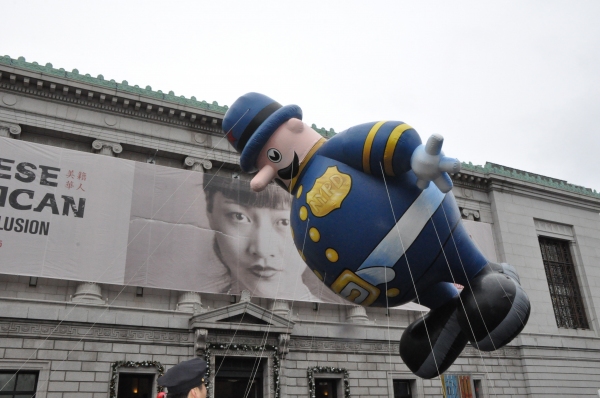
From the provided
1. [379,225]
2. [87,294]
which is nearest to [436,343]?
[379,225]

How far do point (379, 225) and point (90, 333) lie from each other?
1184cm

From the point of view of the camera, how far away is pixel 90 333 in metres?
14.5

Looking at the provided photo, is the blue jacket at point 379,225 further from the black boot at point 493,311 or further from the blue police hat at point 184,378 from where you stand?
→ the blue police hat at point 184,378

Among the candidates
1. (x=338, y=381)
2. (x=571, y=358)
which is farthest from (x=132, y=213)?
(x=571, y=358)

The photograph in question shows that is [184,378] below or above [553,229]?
below

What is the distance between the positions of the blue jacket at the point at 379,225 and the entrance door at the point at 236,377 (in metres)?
11.0

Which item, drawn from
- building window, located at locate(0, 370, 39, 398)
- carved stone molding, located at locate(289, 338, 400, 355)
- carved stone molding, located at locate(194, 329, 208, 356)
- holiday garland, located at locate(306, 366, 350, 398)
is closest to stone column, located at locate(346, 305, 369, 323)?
carved stone molding, located at locate(289, 338, 400, 355)

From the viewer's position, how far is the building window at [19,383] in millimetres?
13453

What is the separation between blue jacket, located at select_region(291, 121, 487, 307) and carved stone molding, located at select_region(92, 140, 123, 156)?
12.4 meters

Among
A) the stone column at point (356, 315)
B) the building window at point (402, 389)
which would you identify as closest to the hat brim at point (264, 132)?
the stone column at point (356, 315)

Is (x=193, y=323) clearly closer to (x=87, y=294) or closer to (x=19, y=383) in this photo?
(x=87, y=294)

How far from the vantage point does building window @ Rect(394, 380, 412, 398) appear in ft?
62.4

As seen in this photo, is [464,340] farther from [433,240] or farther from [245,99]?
[245,99]

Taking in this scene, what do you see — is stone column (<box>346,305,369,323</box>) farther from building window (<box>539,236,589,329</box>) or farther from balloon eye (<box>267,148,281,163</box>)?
balloon eye (<box>267,148,281,163</box>)
